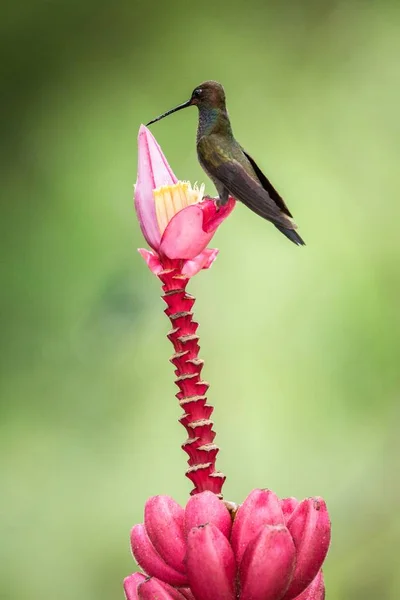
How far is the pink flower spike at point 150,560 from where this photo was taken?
550mm

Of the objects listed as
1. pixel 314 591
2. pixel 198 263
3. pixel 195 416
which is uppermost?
pixel 198 263

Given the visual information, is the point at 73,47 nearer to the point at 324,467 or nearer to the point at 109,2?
the point at 109,2

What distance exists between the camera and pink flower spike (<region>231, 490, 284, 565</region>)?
52cm

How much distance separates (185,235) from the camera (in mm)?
579

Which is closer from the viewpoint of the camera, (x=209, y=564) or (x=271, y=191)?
(x=209, y=564)

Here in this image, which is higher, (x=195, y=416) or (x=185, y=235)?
(x=185, y=235)

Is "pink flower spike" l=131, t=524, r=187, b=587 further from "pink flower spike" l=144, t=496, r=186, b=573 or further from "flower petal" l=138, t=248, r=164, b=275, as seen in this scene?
"flower petal" l=138, t=248, r=164, b=275

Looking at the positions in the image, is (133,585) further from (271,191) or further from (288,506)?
(271,191)

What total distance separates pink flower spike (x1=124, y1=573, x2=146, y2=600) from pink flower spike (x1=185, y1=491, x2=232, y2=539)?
52 mm

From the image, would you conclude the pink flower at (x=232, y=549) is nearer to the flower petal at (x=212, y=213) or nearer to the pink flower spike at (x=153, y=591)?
the pink flower spike at (x=153, y=591)

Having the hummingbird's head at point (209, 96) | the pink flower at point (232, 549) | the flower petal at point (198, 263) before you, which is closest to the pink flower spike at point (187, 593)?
the pink flower at point (232, 549)

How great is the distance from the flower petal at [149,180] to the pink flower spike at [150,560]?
182 millimetres

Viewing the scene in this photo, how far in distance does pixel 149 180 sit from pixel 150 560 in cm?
24

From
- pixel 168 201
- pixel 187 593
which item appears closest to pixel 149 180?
pixel 168 201
